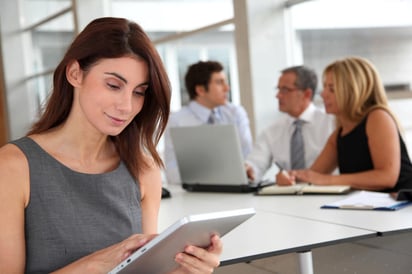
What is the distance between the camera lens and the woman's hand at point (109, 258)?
1474 millimetres

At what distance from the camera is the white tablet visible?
130cm

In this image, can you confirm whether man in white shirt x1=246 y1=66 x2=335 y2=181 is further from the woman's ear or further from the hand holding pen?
the woman's ear

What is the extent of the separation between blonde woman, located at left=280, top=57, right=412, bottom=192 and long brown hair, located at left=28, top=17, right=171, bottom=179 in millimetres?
1488

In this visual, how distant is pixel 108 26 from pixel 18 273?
26.1 inches

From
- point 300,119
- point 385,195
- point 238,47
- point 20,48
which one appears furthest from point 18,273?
point 20,48

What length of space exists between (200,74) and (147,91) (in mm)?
3370

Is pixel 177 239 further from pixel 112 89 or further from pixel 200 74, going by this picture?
pixel 200 74

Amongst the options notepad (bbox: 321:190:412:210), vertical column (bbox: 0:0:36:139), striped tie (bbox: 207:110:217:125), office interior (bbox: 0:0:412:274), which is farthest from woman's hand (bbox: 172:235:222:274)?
vertical column (bbox: 0:0:36:139)

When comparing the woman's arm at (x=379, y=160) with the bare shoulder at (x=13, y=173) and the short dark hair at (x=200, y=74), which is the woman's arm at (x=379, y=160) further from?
the short dark hair at (x=200, y=74)

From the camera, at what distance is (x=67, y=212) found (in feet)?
5.51

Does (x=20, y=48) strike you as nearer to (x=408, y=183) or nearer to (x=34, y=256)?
(x=408, y=183)

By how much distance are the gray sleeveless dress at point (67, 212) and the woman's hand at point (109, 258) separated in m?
0.12

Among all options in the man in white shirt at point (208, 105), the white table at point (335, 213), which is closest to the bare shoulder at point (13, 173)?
the white table at point (335, 213)

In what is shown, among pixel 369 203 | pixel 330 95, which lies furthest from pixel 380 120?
pixel 369 203
